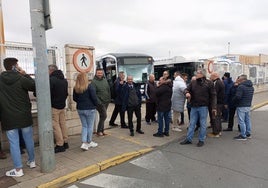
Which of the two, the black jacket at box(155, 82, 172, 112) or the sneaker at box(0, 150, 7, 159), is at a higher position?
the black jacket at box(155, 82, 172, 112)

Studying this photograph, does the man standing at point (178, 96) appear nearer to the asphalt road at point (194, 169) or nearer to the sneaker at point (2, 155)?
the asphalt road at point (194, 169)

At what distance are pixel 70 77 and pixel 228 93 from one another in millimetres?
4916

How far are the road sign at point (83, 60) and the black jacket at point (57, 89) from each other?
4.55 ft

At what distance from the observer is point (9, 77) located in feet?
13.8

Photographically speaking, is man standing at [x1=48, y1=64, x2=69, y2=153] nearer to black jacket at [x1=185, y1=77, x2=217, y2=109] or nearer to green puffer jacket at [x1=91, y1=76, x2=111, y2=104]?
green puffer jacket at [x1=91, y1=76, x2=111, y2=104]

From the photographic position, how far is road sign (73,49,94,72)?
22.0ft

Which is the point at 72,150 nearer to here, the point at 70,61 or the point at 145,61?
the point at 70,61

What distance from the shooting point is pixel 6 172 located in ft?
14.5

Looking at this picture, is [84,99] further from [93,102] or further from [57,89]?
[57,89]

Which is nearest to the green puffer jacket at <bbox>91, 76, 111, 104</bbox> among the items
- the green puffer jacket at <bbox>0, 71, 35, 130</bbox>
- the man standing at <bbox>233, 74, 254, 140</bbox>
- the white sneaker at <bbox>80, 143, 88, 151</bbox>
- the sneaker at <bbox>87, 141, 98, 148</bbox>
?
the sneaker at <bbox>87, 141, 98, 148</bbox>

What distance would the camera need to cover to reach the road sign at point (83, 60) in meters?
6.72

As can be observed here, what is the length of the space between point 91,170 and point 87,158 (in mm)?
546

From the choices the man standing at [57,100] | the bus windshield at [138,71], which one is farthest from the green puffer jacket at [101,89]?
the bus windshield at [138,71]

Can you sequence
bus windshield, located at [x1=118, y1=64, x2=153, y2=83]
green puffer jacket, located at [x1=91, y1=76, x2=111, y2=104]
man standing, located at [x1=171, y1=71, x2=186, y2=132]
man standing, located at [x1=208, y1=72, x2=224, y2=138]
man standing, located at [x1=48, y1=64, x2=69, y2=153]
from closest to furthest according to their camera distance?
man standing, located at [x1=48, y1=64, x2=69, y2=153] → green puffer jacket, located at [x1=91, y1=76, x2=111, y2=104] → man standing, located at [x1=208, y1=72, x2=224, y2=138] → man standing, located at [x1=171, y1=71, x2=186, y2=132] → bus windshield, located at [x1=118, y1=64, x2=153, y2=83]
